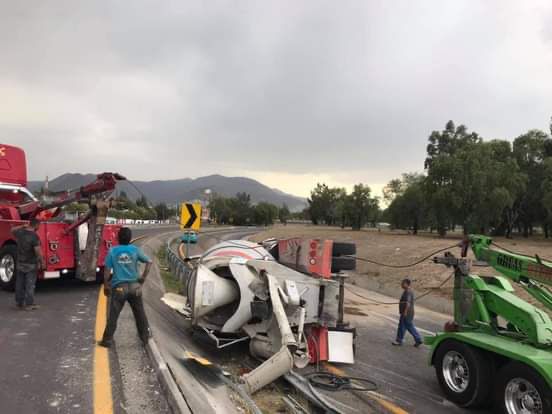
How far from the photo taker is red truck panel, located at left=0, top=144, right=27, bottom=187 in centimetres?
1181

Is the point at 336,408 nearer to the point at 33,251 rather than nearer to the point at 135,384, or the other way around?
the point at 135,384

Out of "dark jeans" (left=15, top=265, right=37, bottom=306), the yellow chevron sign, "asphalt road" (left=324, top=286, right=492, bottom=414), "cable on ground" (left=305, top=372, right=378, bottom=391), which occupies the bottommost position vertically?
"asphalt road" (left=324, top=286, right=492, bottom=414)

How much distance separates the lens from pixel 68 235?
1007cm

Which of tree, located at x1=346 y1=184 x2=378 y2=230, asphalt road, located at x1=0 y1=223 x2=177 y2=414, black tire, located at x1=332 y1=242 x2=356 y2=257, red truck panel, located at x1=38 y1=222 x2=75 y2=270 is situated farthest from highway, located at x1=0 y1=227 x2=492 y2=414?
tree, located at x1=346 y1=184 x2=378 y2=230

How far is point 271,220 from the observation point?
15975 centimetres

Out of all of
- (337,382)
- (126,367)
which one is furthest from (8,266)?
(337,382)

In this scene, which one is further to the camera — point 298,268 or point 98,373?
point 298,268

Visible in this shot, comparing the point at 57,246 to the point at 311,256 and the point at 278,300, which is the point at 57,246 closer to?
the point at 311,256

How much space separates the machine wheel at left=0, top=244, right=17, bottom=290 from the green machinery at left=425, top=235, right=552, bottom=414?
8.43 m

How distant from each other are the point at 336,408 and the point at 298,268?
263 centimetres

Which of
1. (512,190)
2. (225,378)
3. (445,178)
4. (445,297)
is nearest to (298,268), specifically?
(225,378)

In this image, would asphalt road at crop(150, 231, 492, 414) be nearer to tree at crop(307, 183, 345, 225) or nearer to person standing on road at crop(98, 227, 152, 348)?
person standing on road at crop(98, 227, 152, 348)

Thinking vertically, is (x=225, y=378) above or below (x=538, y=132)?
below

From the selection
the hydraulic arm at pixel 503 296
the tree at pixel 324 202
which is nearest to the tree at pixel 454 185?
the hydraulic arm at pixel 503 296
